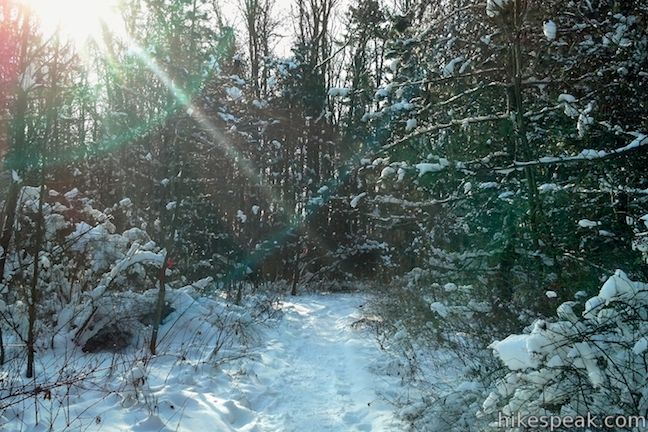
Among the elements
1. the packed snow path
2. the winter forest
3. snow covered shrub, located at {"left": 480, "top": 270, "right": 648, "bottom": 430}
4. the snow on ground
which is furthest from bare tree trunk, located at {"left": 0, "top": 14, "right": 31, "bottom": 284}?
snow covered shrub, located at {"left": 480, "top": 270, "right": 648, "bottom": 430}

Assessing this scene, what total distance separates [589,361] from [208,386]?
400 centimetres

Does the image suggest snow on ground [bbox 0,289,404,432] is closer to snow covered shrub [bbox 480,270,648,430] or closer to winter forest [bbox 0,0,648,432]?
winter forest [bbox 0,0,648,432]

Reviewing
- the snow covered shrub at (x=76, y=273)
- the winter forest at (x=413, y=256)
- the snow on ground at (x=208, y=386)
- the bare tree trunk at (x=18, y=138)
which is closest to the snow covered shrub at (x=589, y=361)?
the winter forest at (x=413, y=256)

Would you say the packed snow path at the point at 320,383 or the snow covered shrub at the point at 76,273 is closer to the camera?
the packed snow path at the point at 320,383

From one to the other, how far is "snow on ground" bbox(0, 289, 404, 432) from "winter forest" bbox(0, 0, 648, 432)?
0.12 ft

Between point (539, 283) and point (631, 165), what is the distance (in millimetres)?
1580

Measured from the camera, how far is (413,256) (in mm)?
11773

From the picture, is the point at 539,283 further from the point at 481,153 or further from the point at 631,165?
the point at 481,153

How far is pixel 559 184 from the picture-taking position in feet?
18.9

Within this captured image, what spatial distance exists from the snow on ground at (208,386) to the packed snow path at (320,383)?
1 cm

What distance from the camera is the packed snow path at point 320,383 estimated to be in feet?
15.3

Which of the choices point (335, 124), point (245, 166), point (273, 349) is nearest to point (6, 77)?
point (273, 349)

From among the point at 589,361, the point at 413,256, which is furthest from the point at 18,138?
the point at 413,256

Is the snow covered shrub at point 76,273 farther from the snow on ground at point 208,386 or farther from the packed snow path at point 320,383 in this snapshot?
the packed snow path at point 320,383
